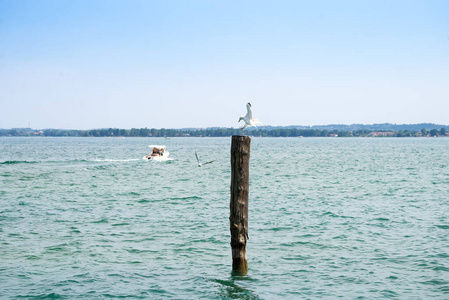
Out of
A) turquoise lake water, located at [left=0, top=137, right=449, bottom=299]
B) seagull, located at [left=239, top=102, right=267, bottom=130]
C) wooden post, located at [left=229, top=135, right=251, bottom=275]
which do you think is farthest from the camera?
seagull, located at [left=239, top=102, right=267, bottom=130]

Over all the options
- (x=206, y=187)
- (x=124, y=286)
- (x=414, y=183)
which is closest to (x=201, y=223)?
(x=124, y=286)

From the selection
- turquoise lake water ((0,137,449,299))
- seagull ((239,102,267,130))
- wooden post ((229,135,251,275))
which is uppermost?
seagull ((239,102,267,130))

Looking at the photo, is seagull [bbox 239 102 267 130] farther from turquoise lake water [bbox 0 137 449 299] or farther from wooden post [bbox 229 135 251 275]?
turquoise lake water [bbox 0 137 449 299]

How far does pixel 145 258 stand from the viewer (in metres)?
16.0

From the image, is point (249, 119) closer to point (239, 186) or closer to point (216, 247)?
point (239, 186)

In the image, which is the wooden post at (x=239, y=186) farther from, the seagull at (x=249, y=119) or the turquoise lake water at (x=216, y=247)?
the turquoise lake water at (x=216, y=247)

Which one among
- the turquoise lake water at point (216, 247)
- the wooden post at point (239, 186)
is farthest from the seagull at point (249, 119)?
the turquoise lake water at point (216, 247)

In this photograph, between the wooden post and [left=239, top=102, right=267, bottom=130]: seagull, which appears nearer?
the wooden post

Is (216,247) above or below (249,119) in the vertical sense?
below

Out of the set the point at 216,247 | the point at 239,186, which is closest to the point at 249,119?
the point at 239,186

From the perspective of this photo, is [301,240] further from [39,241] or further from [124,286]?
[39,241]

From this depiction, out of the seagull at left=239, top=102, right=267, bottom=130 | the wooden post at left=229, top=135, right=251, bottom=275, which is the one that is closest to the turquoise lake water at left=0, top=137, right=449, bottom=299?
the wooden post at left=229, top=135, right=251, bottom=275

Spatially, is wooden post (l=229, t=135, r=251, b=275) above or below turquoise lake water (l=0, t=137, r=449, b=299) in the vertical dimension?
above

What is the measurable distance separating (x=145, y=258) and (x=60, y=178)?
3355cm
